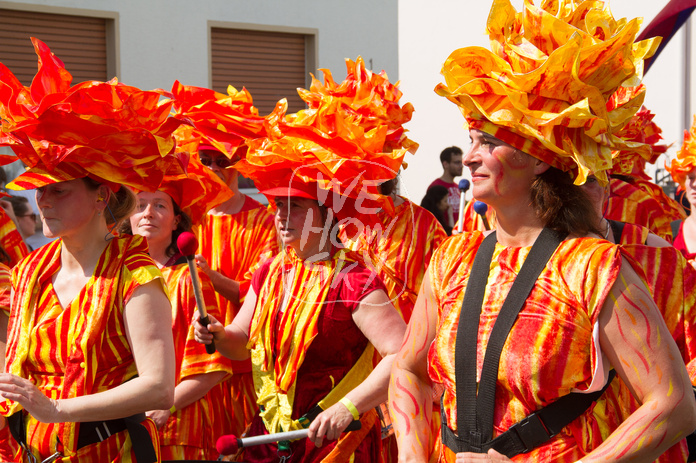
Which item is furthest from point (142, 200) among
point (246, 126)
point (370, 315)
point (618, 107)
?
point (618, 107)

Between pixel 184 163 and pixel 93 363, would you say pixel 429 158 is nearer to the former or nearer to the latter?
pixel 184 163

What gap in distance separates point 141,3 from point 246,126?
8.67m

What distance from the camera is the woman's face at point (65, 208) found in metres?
2.95

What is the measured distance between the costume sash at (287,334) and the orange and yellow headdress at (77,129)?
30.0 inches

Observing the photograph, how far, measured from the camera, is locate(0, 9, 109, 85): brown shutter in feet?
39.8

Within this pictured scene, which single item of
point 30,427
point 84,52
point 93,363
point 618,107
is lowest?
point 30,427

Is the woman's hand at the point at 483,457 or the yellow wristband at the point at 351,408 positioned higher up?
the woman's hand at the point at 483,457

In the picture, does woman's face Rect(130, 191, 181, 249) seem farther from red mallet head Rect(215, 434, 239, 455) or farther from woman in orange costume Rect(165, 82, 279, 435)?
red mallet head Rect(215, 434, 239, 455)

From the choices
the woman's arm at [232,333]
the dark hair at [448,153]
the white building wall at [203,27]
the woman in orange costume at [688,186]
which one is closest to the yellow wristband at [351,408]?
the woman's arm at [232,333]


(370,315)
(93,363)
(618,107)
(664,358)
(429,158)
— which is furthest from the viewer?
(429,158)

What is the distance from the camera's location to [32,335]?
9.44 ft

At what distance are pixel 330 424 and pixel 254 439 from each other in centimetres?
28

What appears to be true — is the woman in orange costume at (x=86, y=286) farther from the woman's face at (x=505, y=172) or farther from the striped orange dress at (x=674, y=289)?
the striped orange dress at (x=674, y=289)

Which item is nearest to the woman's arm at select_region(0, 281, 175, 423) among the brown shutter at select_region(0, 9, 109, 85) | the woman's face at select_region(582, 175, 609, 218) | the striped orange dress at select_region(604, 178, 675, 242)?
the woman's face at select_region(582, 175, 609, 218)
